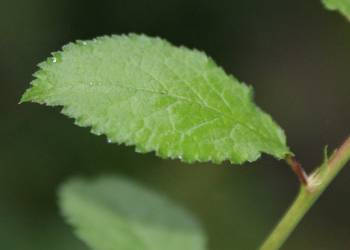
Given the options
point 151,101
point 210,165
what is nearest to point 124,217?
point 151,101

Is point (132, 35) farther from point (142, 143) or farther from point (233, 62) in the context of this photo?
point (233, 62)

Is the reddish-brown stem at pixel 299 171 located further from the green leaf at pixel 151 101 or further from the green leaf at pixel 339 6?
the green leaf at pixel 339 6

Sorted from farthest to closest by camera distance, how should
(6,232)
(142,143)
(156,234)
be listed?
(6,232)
(156,234)
(142,143)

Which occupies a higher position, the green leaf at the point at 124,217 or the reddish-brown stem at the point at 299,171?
the reddish-brown stem at the point at 299,171

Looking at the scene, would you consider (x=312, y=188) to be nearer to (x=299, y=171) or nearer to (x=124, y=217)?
(x=299, y=171)

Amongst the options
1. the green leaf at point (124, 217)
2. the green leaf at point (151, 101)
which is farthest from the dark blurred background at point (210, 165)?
the green leaf at point (151, 101)

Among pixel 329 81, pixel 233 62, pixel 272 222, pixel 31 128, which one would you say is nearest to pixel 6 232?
pixel 31 128
